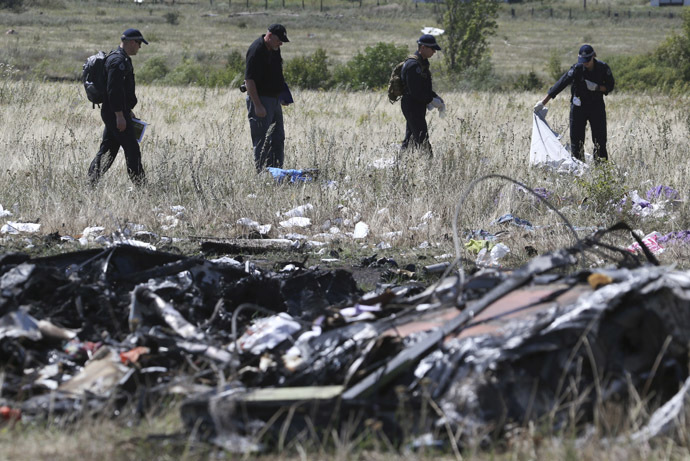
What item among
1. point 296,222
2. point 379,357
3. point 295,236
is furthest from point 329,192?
point 379,357

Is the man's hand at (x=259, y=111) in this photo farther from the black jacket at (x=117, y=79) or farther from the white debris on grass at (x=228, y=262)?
the white debris on grass at (x=228, y=262)

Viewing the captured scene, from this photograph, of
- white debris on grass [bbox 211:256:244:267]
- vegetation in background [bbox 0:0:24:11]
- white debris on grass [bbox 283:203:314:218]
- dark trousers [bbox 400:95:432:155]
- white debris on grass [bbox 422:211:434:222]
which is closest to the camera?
white debris on grass [bbox 211:256:244:267]

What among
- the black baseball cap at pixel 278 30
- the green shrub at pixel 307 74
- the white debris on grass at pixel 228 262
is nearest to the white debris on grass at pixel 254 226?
the white debris on grass at pixel 228 262

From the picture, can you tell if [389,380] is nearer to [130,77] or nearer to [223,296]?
[223,296]

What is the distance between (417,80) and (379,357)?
6.35 meters

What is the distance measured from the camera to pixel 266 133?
28.3 ft

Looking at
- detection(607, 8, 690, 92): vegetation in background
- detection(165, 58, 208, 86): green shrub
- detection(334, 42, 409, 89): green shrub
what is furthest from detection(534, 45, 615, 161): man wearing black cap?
detection(165, 58, 208, 86): green shrub

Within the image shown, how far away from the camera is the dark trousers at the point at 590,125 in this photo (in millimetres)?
9449

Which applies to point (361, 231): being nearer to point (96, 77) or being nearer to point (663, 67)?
point (96, 77)

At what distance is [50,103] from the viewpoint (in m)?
15.5

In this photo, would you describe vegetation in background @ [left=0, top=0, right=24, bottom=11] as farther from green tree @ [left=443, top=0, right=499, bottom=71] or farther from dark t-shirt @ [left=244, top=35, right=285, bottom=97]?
dark t-shirt @ [left=244, top=35, right=285, bottom=97]

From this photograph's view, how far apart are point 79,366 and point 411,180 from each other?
5.37 metres

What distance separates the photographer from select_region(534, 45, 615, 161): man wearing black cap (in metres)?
9.30

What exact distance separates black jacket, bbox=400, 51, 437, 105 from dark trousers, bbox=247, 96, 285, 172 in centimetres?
147
